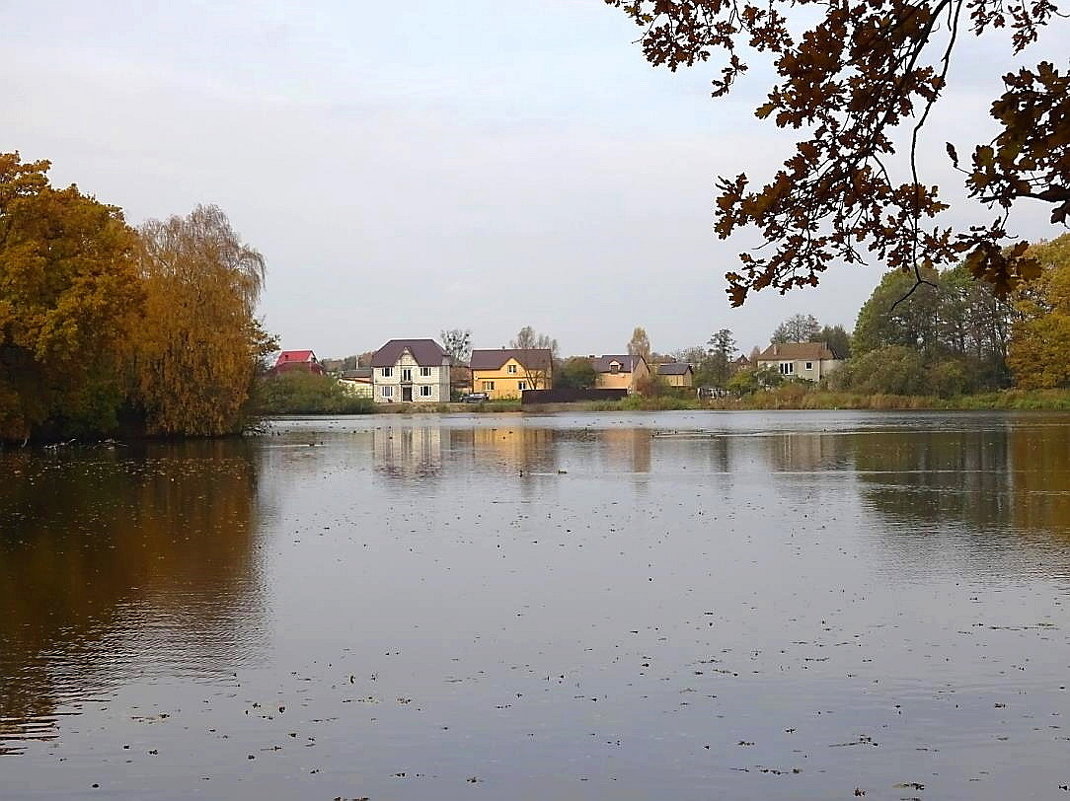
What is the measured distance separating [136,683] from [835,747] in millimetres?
5152

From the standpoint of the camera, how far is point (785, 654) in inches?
372

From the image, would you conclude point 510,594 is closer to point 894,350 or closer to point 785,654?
point 785,654

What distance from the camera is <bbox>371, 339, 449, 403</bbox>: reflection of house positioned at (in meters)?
123

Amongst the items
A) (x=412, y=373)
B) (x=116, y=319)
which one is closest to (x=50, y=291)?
(x=116, y=319)

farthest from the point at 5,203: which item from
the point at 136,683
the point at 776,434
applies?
the point at 136,683

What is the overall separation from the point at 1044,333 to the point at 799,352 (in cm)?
5900

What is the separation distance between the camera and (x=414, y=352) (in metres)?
124

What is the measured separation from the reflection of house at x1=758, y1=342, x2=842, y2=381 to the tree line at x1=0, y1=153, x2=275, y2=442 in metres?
88.7

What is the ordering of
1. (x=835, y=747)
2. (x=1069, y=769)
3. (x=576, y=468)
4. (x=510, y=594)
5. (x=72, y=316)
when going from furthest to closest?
(x=72, y=316) → (x=576, y=468) → (x=510, y=594) → (x=835, y=747) → (x=1069, y=769)

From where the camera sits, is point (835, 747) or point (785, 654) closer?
point (835, 747)

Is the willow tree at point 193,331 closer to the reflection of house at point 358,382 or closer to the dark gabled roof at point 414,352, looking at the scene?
the reflection of house at point 358,382

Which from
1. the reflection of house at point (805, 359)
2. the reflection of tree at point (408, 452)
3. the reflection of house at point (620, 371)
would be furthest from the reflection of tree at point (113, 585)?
the reflection of house at point (620, 371)

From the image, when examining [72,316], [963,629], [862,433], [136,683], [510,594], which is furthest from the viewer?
[862,433]

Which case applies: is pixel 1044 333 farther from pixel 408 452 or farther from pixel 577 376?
pixel 577 376
